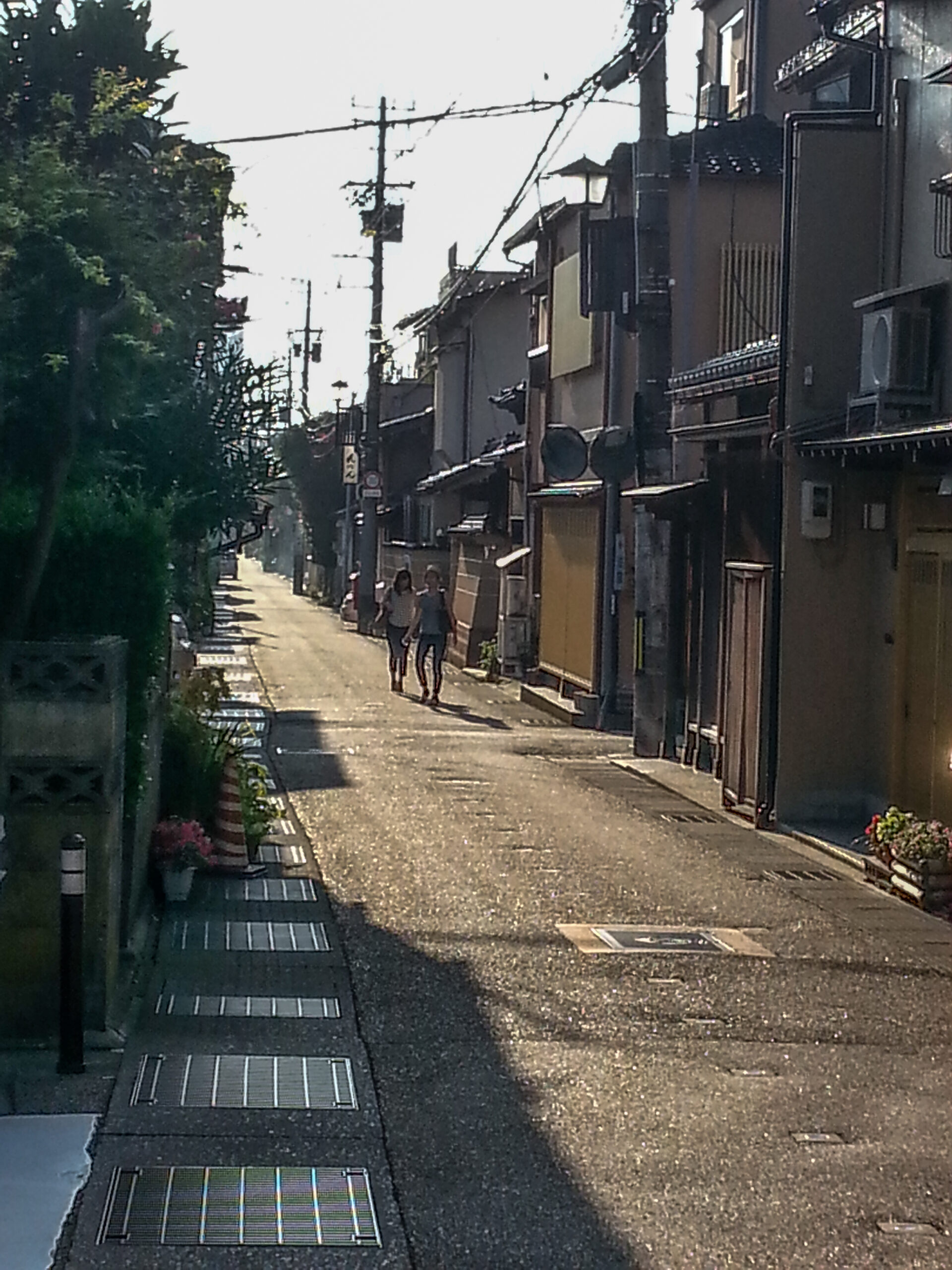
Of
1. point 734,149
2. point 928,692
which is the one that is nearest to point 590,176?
point 734,149

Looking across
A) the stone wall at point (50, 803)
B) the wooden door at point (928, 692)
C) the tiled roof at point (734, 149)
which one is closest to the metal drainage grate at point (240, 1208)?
the stone wall at point (50, 803)

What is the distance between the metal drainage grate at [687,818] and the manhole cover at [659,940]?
4572 millimetres

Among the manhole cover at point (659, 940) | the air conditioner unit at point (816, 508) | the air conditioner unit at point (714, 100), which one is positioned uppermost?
the air conditioner unit at point (714, 100)

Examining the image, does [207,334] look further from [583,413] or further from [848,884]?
[583,413]

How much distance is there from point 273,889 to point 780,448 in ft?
19.8

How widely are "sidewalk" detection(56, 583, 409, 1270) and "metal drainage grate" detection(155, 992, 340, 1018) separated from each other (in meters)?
0.01

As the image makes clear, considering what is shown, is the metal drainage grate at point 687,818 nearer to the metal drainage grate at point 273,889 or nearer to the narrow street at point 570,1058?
the narrow street at point 570,1058

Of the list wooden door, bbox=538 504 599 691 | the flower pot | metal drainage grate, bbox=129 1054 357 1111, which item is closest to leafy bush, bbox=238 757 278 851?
the flower pot

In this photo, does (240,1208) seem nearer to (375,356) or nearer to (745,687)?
(745,687)

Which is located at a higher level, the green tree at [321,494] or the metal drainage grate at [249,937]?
the green tree at [321,494]

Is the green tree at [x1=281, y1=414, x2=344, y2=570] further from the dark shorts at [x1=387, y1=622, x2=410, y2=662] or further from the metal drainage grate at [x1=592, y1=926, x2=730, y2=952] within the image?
the metal drainage grate at [x1=592, y1=926, x2=730, y2=952]

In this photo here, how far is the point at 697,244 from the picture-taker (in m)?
21.6

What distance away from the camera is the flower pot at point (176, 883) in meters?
10.9

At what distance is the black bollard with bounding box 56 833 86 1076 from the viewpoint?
726cm
